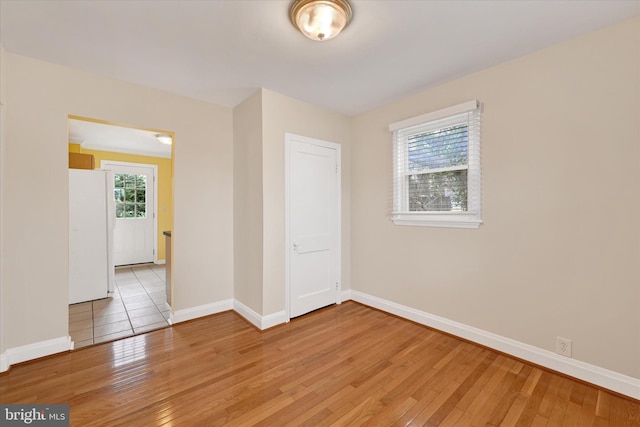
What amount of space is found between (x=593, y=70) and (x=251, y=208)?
3.08 meters

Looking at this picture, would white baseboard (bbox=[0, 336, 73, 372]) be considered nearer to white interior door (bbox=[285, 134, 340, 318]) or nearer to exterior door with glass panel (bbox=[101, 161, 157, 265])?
white interior door (bbox=[285, 134, 340, 318])

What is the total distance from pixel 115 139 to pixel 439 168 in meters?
5.27

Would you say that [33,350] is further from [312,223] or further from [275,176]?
[312,223]

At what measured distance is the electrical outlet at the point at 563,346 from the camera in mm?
2051

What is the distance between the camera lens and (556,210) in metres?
2.10

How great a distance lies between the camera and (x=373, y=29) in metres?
1.91

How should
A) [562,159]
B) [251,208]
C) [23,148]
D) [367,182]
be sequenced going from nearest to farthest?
[562,159] < [23,148] < [251,208] < [367,182]

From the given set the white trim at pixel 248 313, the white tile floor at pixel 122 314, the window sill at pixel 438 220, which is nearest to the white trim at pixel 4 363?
the white tile floor at pixel 122 314

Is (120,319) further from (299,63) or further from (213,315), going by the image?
(299,63)

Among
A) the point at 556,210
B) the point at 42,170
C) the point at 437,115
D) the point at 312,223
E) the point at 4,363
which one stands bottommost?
the point at 4,363

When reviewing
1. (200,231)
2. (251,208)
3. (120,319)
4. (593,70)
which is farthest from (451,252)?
(120,319)

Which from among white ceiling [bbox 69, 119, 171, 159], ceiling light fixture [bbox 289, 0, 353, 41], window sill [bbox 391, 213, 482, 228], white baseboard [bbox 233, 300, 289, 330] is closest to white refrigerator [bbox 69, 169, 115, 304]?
white ceiling [bbox 69, 119, 171, 159]

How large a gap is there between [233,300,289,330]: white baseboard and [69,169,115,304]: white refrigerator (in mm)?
2242

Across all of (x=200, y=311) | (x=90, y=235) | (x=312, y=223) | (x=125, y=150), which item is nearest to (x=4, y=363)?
(x=200, y=311)
